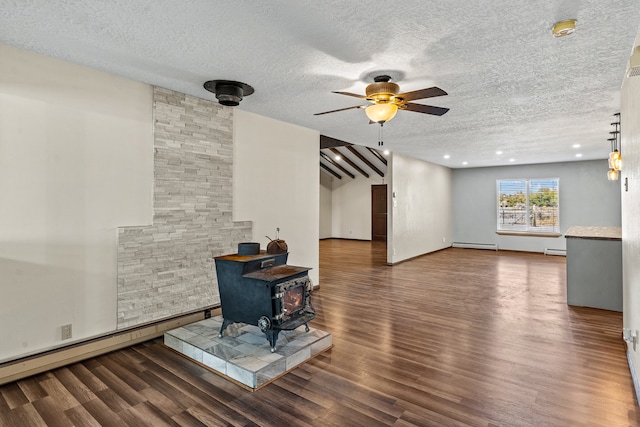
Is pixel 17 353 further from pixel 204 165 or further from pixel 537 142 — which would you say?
pixel 537 142

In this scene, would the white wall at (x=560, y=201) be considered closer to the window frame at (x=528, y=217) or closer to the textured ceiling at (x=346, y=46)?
the window frame at (x=528, y=217)

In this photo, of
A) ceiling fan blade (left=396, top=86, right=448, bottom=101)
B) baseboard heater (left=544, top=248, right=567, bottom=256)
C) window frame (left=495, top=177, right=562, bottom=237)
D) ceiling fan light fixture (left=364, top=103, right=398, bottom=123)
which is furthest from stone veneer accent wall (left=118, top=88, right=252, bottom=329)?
baseboard heater (left=544, top=248, right=567, bottom=256)

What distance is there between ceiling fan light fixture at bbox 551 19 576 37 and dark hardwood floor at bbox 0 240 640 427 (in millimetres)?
2577

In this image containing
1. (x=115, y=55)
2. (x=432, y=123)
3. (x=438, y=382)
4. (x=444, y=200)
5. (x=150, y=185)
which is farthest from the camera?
(x=444, y=200)

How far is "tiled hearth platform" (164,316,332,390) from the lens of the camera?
106 inches

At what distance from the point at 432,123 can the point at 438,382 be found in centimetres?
368

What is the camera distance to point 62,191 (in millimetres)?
2998

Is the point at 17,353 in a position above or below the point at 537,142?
below

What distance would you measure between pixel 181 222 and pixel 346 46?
2.55m

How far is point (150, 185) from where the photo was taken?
11.8 ft

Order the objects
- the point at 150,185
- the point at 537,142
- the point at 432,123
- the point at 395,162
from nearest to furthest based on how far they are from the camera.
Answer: the point at 150,185 < the point at 432,123 < the point at 537,142 < the point at 395,162

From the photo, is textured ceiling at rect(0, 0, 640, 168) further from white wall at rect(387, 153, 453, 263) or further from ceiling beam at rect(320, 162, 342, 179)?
ceiling beam at rect(320, 162, 342, 179)

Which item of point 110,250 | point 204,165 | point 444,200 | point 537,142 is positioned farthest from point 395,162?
point 110,250

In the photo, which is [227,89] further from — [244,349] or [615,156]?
[615,156]
